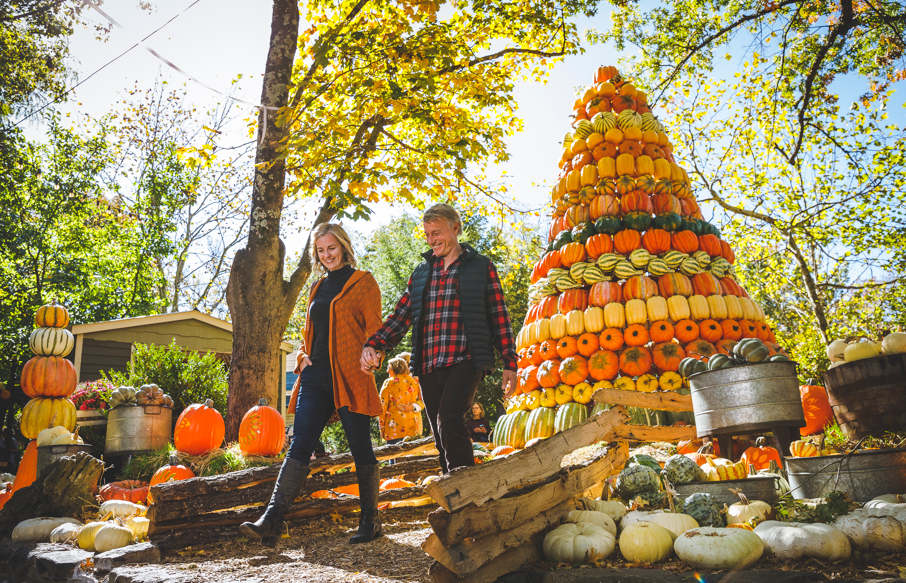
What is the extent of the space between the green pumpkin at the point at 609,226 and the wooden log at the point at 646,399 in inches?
114

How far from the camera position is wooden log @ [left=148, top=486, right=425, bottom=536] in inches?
145

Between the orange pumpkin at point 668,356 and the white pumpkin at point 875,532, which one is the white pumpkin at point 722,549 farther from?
the orange pumpkin at point 668,356

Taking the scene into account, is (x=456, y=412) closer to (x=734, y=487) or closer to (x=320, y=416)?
(x=320, y=416)

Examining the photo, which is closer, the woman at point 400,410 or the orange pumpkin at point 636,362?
the orange pumpkin at point 636,362

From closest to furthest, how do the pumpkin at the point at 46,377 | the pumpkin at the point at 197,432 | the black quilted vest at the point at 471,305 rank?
the black quilted vest at the point at 471,305, the pumpkin at the point at 197,432, the pumpkin at the point at 46,377

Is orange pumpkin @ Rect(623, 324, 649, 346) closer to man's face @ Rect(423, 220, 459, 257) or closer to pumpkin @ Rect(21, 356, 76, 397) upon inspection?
man's face @ Rect(423, 220, 459, 257)

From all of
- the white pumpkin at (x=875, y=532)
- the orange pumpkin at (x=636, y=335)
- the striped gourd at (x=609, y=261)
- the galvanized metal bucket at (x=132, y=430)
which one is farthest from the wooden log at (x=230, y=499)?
the striped gourd at (x=609, y=261)

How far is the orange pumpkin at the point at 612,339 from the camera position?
7.05m

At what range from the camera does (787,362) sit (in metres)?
3.95

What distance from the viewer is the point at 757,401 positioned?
385cm

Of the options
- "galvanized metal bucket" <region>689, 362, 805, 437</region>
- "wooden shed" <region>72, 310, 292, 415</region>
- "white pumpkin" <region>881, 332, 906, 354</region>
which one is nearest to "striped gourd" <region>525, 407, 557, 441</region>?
"galvanized metal bucket" <region>689, 362, 805, 437</region>

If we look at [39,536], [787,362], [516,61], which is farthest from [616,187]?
[39,536]

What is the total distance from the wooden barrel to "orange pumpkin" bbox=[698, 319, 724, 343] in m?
2.98

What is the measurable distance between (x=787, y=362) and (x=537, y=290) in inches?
166
